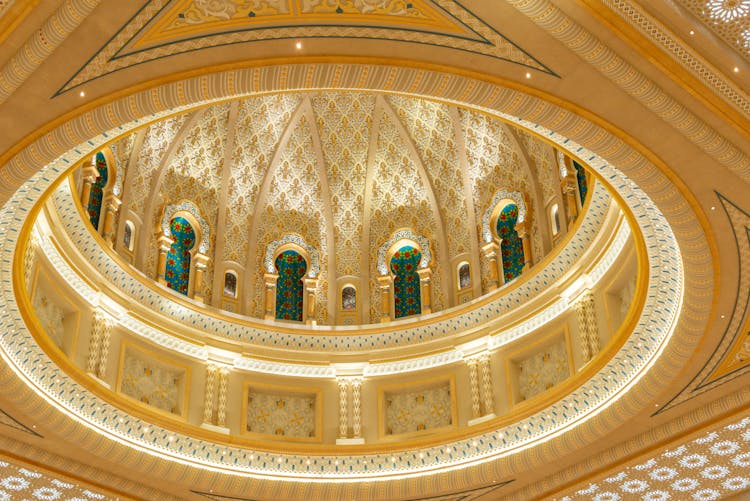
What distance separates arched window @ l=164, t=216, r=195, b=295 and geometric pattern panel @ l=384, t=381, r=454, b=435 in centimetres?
421

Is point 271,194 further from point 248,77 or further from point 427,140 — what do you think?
point 248,77

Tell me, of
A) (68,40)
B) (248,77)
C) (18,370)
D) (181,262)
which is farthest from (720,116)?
(181,262)

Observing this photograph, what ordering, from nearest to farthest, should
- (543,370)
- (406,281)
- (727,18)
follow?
(727,18)
(543,370)
(406,281)

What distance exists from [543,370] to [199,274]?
6.38 m

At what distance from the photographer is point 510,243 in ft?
56.7

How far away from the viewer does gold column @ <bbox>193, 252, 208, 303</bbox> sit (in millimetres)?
17062

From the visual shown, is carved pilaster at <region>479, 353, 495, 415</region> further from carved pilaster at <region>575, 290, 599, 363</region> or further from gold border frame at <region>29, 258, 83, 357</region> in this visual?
gold border frame at <region>29, 258, 83, 357</region>

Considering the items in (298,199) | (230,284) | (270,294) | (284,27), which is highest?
(298,199)

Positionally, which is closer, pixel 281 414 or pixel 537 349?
pixel 537 349

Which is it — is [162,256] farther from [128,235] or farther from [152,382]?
[152,382]

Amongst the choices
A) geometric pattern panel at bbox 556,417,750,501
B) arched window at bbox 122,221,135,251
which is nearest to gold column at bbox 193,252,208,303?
arched window at bbox 122,221,135,251

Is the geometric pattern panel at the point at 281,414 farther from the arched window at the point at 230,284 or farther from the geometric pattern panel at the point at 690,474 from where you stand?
the geometric pattern panel at the point at 690,474

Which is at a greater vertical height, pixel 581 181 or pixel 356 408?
pixel 581 181

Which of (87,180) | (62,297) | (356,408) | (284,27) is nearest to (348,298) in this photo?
(356,408)
